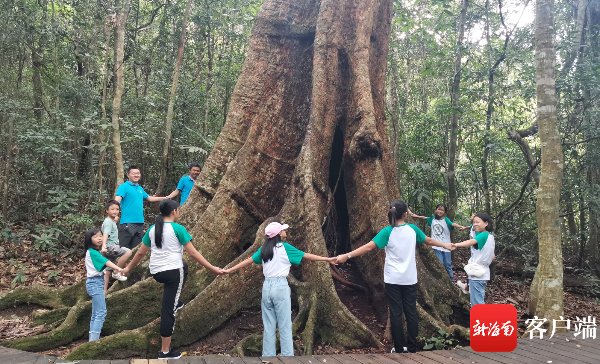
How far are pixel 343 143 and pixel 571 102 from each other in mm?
6674

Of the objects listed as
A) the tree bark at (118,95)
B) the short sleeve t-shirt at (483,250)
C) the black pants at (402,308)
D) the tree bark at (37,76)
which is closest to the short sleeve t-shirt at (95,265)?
the black pants at (402,308)

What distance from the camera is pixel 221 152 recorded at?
6.99 m

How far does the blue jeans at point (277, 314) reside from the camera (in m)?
4.54

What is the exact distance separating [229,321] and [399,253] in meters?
2.30

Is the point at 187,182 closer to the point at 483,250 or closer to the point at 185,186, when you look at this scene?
the point at 185,186

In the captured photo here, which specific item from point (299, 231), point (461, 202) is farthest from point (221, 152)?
point (461, 202)

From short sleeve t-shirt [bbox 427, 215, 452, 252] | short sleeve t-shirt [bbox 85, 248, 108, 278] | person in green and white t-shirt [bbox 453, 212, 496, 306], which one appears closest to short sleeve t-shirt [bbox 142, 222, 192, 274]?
short sleeve t-shirt [bbox 85, 248, 108, 278]

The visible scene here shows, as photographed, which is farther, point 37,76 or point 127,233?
point 37,76

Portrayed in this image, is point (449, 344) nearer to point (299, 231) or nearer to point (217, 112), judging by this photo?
point (299, 231)

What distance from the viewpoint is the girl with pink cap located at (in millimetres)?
4543

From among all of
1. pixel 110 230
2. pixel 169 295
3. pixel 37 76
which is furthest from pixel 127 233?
pixel 37 76

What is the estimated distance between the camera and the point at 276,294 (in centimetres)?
454

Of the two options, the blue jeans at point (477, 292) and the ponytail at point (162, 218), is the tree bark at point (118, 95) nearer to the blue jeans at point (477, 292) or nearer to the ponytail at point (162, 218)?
the ponytail at point (162, 218)

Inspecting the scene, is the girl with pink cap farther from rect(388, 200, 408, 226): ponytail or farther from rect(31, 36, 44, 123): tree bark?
rect(31, 36, 44, 123): tree bark
